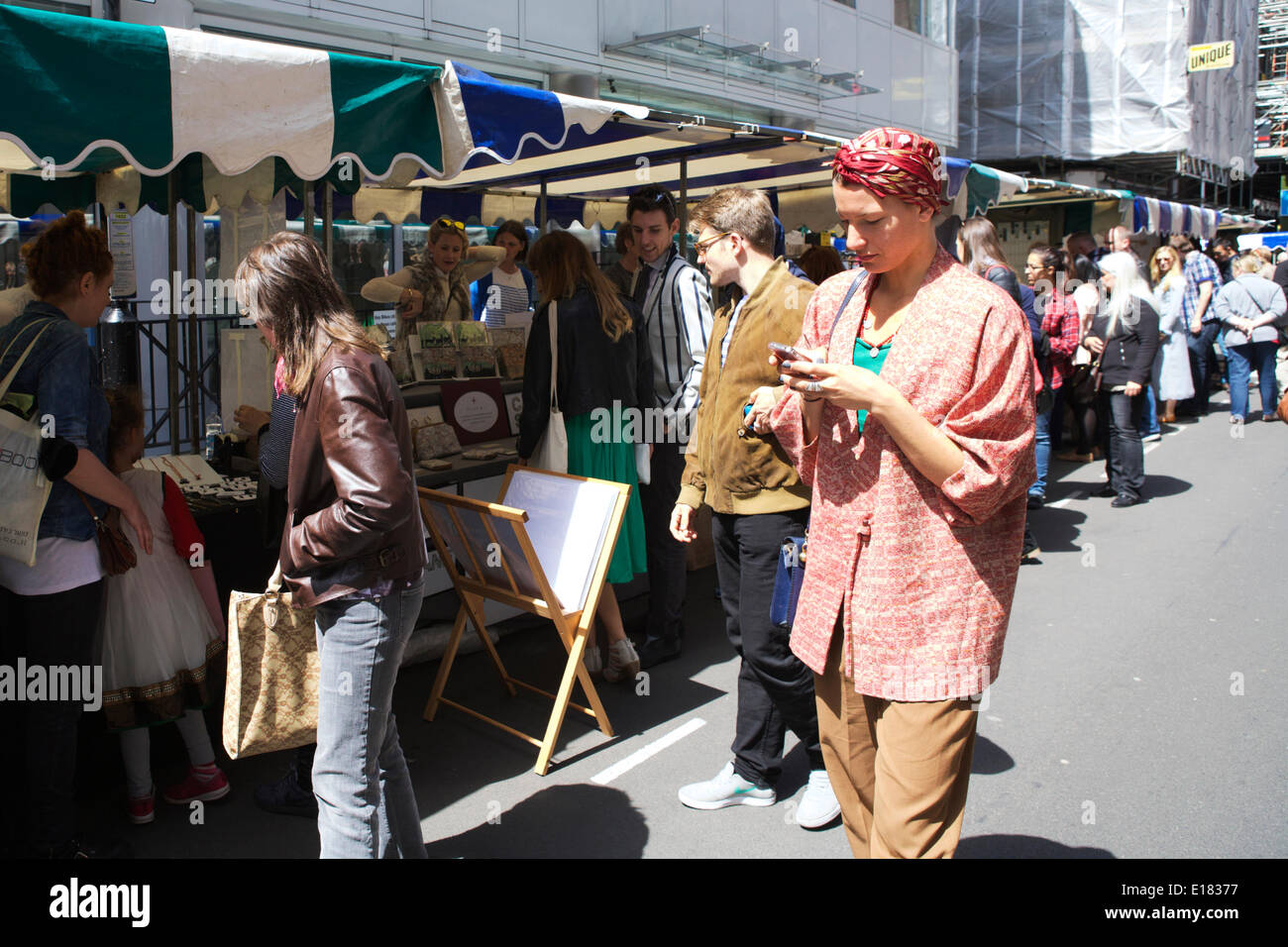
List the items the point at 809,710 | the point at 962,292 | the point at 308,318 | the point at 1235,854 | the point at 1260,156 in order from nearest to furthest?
the point at 962,292
the point at 308,318
the point at 1235,854
the point at 809,710
the point at 1260,156

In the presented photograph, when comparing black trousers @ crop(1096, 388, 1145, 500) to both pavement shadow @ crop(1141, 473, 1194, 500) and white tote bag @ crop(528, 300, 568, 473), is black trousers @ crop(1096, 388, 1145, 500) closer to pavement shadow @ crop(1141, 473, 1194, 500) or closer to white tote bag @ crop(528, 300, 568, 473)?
pavement shadow @ crop(1141, 473, 1194, 500)

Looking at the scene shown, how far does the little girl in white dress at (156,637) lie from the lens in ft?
11.3

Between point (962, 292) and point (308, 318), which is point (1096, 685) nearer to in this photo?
point (962, 292)

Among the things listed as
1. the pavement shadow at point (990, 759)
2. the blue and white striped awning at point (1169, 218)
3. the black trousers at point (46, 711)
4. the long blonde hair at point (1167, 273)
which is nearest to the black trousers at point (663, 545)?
the pavement shadow at point (990, 759)

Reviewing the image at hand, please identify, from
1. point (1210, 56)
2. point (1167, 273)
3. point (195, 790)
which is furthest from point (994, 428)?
point (1210, 56)

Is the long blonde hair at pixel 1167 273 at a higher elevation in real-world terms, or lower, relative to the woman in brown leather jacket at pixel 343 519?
higher

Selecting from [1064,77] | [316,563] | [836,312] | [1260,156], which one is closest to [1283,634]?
[836,312]

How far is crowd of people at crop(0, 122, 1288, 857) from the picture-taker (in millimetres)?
2102

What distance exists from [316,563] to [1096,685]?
12.1 ft

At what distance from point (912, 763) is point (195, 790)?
8.90ft

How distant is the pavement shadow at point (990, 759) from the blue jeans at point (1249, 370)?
31.9 feet

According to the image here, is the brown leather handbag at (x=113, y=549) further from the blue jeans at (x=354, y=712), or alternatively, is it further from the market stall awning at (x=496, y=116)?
the market stall awning at (x=496, y=116)

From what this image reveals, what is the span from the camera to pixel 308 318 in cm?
262

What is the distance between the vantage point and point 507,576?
13.3ft
